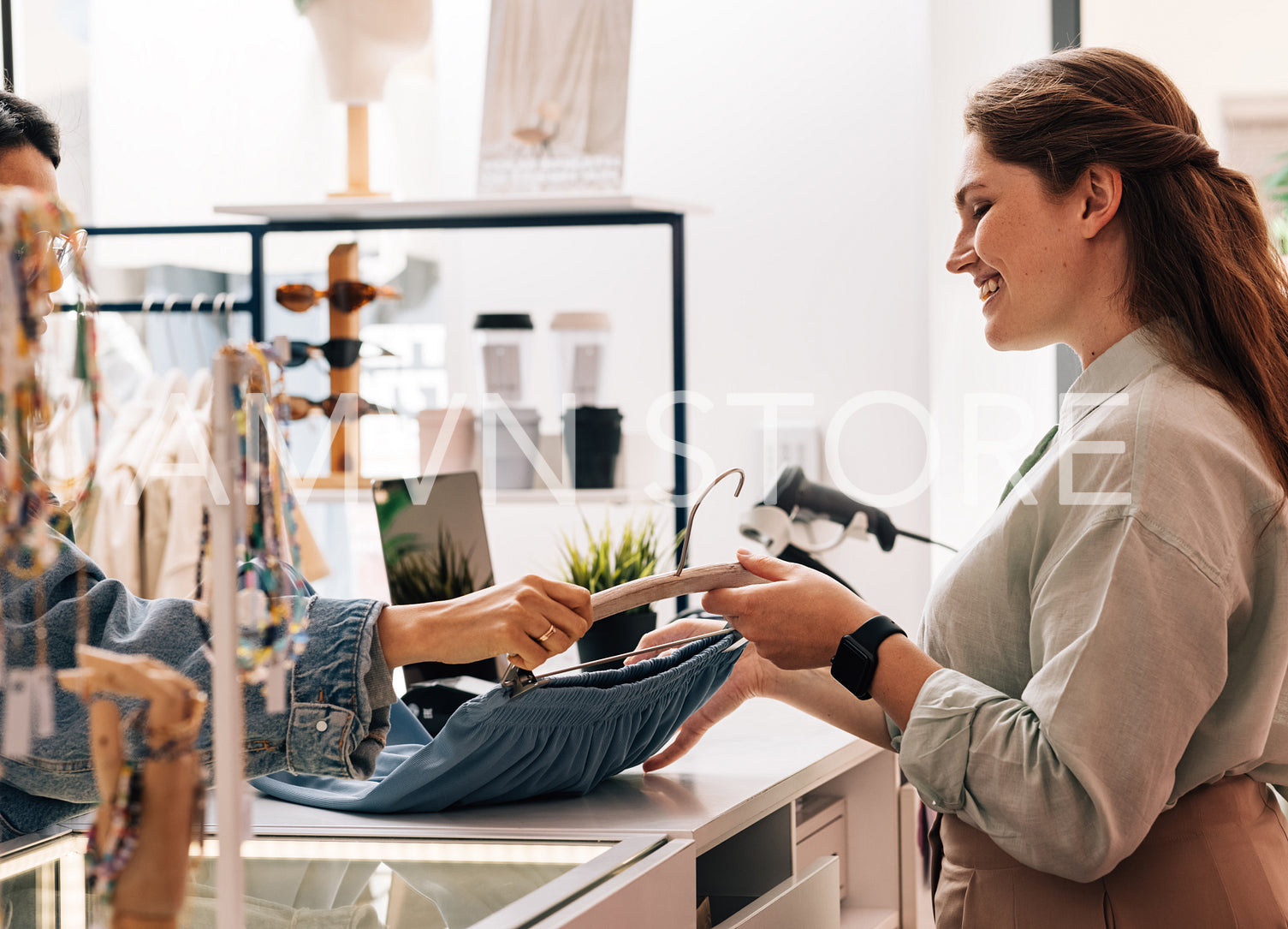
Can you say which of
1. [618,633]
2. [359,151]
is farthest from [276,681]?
[359,151]

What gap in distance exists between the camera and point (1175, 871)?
972mm

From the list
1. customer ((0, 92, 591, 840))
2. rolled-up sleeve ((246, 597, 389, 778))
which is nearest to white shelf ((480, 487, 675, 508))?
customer ((0, 92, 591, 840))

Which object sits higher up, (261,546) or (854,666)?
(261,546)

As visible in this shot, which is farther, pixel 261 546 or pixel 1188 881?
pixel 1188 881

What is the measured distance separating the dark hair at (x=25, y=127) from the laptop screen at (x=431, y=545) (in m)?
0.61

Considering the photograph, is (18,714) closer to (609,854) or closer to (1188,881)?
(609,854)

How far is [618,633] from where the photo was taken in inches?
61.1

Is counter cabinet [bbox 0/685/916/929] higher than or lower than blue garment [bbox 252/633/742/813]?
lower

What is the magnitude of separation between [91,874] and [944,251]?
2200 mm

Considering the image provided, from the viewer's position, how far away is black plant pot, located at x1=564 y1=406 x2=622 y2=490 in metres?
2.00

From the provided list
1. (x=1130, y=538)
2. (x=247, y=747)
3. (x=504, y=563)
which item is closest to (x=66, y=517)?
(x=247, y=747)

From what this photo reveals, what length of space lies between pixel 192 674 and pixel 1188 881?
2.55ft

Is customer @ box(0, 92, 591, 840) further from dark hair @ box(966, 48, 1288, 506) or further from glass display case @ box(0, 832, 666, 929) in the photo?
dark hair @ box(966, 48, 1288, 506)

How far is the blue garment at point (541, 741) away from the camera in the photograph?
102cm
